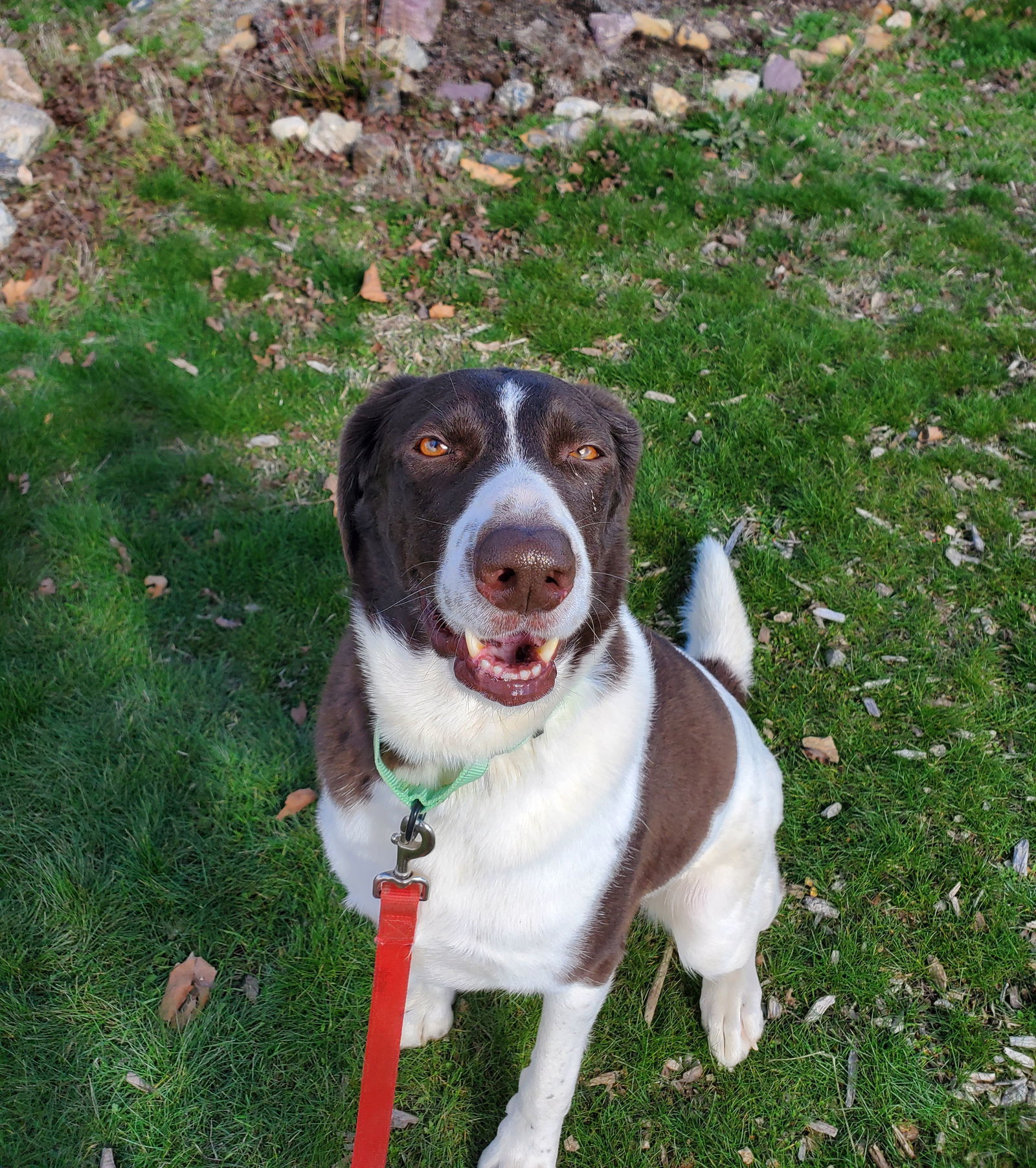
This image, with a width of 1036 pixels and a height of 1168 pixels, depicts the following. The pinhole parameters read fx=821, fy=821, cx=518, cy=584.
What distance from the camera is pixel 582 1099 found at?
2584 millimetres

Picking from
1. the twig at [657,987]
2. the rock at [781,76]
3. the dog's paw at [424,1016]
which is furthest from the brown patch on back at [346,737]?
the rock at [781,76]

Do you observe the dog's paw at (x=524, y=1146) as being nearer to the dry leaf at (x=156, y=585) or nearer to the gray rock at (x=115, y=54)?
the dry leaf at (x=156, y=585)

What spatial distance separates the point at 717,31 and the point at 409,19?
9.44 ft

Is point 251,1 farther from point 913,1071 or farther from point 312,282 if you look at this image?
point 913,1071

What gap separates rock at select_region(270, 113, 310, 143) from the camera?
20.8 ft

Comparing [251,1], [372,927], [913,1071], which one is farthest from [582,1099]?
[251,1]

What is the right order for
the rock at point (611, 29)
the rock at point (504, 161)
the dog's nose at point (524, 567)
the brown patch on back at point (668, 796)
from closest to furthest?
the dog's nose at point (524, 567)
the brown patch on back at point (668, 796)
the rock at point (504, 161)
the rock at point (611, 29)

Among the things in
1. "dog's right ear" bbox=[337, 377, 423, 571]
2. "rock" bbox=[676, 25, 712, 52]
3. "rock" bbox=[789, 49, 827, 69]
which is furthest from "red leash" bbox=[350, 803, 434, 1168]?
"rock" bbox=[789, 49, 827, 69]

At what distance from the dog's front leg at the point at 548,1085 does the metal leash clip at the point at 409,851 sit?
53 centimetres

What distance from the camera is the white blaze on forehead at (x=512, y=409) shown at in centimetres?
197

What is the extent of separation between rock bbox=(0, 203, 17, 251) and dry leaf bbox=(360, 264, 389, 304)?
2376 mm

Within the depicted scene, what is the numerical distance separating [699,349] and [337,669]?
3425 millimetres

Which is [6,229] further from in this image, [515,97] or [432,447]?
[432,447]

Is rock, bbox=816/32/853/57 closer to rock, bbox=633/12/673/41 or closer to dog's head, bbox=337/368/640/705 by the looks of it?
rock, bbox=633/12/673/41
